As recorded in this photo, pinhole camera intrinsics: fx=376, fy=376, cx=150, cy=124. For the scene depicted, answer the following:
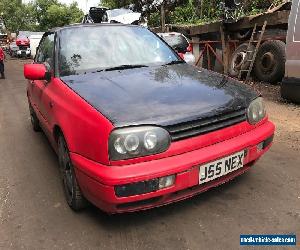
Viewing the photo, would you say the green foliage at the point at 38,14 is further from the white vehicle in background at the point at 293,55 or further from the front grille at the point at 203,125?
the front grille at the point at 203,125

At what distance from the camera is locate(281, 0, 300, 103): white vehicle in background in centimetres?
616

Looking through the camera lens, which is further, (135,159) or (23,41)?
(23,41)

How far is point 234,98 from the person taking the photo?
3.05m

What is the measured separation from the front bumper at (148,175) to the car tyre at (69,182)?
0.78 feet

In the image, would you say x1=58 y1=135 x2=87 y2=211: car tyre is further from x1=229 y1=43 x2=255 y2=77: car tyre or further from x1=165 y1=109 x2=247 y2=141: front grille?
x1=229 y1=43 x2=255 y2=77: car tyre

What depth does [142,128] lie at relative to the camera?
258cm

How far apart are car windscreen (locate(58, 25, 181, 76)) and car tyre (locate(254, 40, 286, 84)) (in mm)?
4824

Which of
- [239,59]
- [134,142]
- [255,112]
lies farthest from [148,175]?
[239,59]

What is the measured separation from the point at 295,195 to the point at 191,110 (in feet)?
4.48

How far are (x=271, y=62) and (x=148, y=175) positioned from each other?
701 centimetres

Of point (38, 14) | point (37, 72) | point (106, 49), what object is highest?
point (38, 14)

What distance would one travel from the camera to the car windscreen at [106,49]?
3727 millimetres

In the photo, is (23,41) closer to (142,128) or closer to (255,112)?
(255,112)

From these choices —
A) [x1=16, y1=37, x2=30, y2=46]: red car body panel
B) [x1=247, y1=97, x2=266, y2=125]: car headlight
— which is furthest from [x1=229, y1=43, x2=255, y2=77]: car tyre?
[x1=16, y1=37, x2=30, y2=46]: red car body panel
